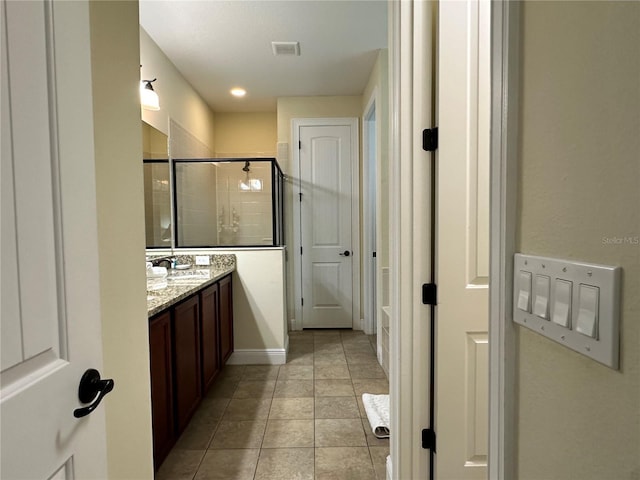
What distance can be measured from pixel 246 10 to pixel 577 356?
274cm

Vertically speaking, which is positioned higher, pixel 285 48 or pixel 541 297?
pixel 285 48

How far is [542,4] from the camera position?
52 centimetres

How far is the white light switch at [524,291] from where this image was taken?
56 cm

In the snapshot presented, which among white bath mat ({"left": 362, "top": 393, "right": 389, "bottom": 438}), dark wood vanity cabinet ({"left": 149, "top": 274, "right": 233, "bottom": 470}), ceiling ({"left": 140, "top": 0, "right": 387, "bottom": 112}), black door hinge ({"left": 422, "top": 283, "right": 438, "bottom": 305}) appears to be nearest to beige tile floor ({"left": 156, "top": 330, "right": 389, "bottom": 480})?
white bath mat ({"left": 362, "top": 393, "right": 389, "bottom": 438})

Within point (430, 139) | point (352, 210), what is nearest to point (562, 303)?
point (430, 139)

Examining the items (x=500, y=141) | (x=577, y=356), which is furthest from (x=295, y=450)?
(x=500, y=141)

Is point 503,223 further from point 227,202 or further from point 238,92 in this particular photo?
point 238,92

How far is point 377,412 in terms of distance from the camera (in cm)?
214

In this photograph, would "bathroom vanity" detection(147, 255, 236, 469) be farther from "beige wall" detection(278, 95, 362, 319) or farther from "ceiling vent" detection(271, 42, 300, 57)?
"ceiling vent" detection(271, 42, 300, 57)

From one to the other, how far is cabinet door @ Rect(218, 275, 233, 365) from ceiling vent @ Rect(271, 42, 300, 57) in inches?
78.4

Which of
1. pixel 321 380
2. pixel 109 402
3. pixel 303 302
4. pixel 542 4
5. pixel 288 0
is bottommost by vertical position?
pixel 321 380

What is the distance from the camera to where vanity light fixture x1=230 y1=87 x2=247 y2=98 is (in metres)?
3.67

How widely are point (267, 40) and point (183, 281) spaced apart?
6.66ft

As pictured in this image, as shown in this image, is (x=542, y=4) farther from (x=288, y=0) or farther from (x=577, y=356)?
(x=288, y=0)
